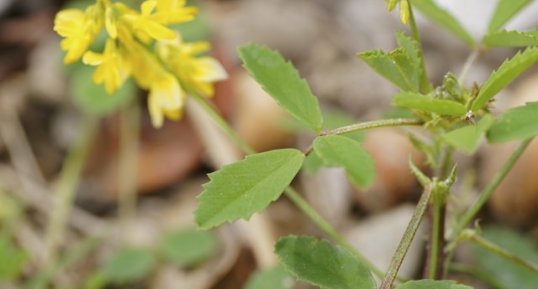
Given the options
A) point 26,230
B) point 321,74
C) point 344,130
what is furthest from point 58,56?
point 344,130

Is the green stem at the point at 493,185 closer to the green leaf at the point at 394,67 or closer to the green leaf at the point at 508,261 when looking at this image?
the green leaf at the point at 394,67

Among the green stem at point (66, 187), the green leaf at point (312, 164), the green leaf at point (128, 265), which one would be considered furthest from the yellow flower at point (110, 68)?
the green stem at point (66, 187)


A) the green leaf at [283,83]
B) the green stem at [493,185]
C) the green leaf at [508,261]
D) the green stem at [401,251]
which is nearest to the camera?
the green stem at [401,251]

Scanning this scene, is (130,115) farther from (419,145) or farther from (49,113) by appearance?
(419,145)

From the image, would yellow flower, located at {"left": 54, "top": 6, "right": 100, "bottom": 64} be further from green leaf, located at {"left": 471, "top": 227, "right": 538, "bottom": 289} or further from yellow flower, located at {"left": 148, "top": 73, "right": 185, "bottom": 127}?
green leaf, located at {"left": 471, "top": 227, "right": 538, "bottom": 289}

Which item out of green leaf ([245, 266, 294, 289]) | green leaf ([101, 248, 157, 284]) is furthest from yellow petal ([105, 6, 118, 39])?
green leaf ([101, 248, 157, 284])

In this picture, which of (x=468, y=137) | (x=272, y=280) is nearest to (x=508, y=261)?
(x=272, y=280)

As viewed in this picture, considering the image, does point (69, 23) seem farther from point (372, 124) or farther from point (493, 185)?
point (493, 185)
